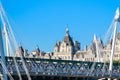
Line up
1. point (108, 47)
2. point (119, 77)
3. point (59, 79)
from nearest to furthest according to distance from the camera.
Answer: point (59, 79), point (119, 77), point (108, 47)

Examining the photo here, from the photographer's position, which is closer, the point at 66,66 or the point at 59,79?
the point at 59,79

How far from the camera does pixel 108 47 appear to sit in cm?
16662

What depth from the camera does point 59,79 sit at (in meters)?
92.9

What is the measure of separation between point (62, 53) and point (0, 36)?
141m

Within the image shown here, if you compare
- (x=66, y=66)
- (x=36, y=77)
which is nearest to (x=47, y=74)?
(x=36, y=77)

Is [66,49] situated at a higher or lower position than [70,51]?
higher

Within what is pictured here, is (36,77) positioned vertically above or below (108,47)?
below

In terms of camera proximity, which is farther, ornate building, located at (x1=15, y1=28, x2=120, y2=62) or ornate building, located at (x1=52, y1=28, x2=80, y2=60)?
ornate building, located at (x1=52, y1=28, x2=80, y2=60)

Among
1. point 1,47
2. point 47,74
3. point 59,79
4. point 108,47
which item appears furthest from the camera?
point 108,47

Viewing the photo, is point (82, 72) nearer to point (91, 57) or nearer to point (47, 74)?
point (47, 74)

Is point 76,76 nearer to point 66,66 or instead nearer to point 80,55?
point 66,66

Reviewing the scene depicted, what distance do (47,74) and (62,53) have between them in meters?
101

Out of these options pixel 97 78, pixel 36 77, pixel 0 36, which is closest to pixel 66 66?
pixel 97 78

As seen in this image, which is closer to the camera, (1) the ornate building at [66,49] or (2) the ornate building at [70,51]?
(2) the ornate building at [70,51]
